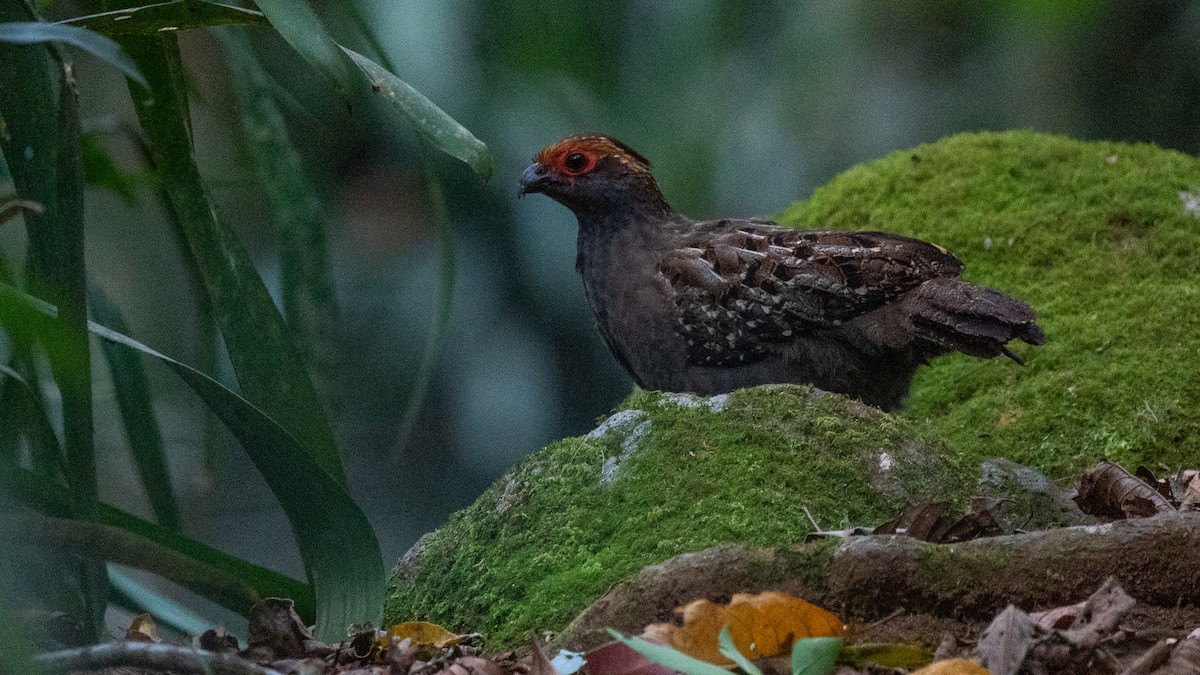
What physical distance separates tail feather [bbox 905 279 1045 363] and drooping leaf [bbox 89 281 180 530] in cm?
258

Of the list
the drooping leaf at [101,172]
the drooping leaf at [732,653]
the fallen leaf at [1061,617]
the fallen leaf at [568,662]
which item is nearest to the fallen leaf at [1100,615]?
the fallen leaf at [1061,617]

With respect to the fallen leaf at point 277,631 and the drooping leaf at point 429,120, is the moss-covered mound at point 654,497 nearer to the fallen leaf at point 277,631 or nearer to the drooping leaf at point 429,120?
the fallen leaf at point 277,631

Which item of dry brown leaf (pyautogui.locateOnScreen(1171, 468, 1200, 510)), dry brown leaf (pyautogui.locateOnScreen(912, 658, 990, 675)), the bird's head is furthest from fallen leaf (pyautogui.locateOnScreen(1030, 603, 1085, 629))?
the bird's head

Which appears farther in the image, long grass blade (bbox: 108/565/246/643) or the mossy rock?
long grass blade (bbox: 108/565/246/643)

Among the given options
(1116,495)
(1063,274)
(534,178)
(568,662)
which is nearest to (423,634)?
(568,662)

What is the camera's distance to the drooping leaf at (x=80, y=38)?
1778mm

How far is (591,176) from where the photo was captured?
4.73 meters

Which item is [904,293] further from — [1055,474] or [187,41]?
[187,41]

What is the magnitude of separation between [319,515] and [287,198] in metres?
1.91

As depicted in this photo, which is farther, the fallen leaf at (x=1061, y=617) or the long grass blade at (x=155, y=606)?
the long grass blade at (x=155, y=606)

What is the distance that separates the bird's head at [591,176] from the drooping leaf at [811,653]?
308 centimetres

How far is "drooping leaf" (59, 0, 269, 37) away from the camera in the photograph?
2506mm

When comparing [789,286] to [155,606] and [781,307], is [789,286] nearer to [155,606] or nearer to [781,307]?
[781,307]

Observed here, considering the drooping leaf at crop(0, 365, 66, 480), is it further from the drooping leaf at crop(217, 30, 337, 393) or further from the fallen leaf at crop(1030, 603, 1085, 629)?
the fallen leaf at crop(1030, 603, 1085, 629)
